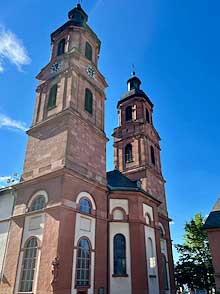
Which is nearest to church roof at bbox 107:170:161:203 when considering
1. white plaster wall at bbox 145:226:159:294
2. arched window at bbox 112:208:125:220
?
arched window at bbox 112:208:125:220

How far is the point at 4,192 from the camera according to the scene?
20.1 meters

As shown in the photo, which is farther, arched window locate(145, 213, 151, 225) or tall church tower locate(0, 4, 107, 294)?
arched window locate(145, 213, 151, 225)

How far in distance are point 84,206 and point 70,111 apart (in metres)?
7.09

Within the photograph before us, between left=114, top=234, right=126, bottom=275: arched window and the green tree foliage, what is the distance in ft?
40.3

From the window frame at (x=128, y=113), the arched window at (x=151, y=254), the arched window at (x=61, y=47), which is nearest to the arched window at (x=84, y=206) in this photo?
the arched window at (x=151, y=254)

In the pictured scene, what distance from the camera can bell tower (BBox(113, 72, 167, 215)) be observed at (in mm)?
27384

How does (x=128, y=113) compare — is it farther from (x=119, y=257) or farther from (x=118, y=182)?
(x=119, y=257)

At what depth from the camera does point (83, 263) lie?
49.2 ft

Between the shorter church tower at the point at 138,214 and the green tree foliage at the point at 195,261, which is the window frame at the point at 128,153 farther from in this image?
the green tree foliage at the point at 195,261

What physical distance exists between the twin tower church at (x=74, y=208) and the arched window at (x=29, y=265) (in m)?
0.05

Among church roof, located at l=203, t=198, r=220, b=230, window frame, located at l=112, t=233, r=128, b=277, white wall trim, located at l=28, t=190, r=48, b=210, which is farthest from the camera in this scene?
church roof, located at l=203, t=198, r=220, b=230

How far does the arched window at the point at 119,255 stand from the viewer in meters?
17.0

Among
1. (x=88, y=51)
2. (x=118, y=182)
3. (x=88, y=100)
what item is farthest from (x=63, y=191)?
(x=88, y=51)

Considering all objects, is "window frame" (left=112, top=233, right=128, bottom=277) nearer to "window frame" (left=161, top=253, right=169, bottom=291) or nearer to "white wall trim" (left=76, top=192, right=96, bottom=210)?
"white wall trim" (left=76, top=192, right=96, bottom=210)
